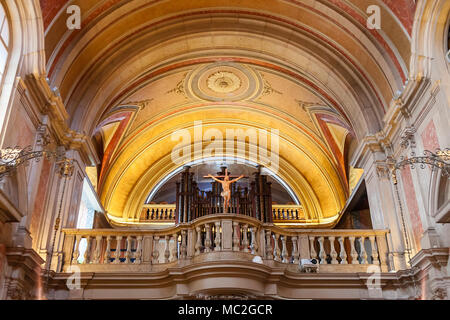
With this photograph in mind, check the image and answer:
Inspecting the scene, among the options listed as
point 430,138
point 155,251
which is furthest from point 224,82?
point 430,138

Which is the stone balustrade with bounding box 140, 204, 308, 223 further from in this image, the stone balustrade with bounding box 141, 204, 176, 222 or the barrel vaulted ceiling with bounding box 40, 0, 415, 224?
the barrel vaulted ceiling with bounding box 40, 0, 415, 224

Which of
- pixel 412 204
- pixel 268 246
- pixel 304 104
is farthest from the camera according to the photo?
pixel 304 104

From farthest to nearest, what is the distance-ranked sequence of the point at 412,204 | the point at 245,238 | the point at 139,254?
the point at 139,254 → the point at 412,204 → the point at 245,238

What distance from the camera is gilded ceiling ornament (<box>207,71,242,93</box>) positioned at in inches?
460

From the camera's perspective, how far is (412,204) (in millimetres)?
7676

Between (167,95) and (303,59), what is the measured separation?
12.6 ft

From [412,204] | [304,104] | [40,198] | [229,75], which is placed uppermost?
[229,75]

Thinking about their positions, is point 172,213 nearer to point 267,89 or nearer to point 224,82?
point 224,82

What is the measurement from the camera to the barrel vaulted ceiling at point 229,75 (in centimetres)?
855

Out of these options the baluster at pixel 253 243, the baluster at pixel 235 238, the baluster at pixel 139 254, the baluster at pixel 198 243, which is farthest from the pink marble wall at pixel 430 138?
the baluster at pixel 139 254

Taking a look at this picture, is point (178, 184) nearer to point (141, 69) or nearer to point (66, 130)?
point (141, 69)

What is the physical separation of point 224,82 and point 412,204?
602 cm

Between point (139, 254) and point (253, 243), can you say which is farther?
point (139, 254)
